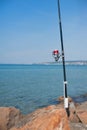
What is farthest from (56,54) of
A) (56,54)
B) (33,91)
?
(33,91)

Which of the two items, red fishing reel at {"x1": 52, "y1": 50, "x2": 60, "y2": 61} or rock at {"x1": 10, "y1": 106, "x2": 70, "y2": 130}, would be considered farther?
red fishing reel at {"x1": 52, "y1": 50, "x2": 60, "y2": 61}

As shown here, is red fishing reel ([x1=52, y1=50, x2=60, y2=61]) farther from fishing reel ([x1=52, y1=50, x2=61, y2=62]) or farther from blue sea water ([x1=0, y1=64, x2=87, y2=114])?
blue sea water ([x1=0, y1=64, x2=87, y2=114])

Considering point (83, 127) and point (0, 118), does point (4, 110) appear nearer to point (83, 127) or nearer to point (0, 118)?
point (0, 118)

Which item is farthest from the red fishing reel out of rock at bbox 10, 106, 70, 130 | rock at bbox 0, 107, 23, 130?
rock at bbox 10, 106, 70, 130

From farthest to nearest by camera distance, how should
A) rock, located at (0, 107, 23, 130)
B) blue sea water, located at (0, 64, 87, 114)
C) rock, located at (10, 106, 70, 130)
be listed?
1. blue sea water, located at (0, 64, 87, 114)
2. rock, located at (0, 107, 23, 130)
3. rock, located at (10, 106, 70, 130)

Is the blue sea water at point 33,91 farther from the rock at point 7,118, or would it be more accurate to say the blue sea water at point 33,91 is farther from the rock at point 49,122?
the rock at point 49,122

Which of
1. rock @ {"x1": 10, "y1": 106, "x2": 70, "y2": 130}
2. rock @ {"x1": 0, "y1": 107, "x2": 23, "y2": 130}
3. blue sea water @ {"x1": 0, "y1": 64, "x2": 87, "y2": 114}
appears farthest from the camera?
blue sea water @ {"x1": 0, "y1": 64, "x2": 87, "y2": 114}

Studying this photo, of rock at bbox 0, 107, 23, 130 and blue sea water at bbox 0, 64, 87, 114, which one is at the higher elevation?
Answer: rock at bbox 0, 107, 23, 130

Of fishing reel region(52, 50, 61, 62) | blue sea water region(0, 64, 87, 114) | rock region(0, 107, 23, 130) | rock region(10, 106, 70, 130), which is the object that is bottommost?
blue sea water region(0, 64, 87, 114)

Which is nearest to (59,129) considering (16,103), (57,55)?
(57,55)

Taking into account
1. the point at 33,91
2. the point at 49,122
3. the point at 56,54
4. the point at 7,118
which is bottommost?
the point at 33,91

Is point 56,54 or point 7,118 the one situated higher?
point 56,54

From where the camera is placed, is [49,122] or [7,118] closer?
[49,122]

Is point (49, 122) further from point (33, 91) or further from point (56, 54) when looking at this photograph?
point (33, 91)
